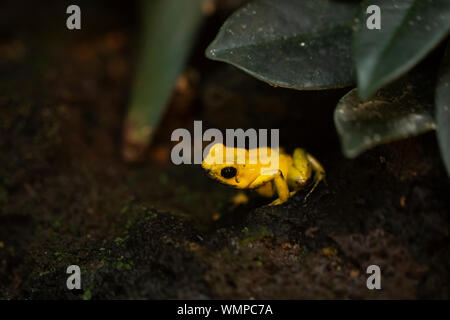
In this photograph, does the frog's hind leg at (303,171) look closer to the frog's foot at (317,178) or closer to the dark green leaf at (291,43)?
the frog's foot at (317,178)

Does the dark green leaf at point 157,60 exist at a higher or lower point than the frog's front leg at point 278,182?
higher

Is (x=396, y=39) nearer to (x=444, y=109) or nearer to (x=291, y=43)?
(x=444, y=109)

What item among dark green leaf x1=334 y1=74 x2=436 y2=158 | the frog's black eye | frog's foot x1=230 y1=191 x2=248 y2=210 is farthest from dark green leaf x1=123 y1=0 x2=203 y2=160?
dark green leaf x1=334 y1=74 x2=436 y2=158

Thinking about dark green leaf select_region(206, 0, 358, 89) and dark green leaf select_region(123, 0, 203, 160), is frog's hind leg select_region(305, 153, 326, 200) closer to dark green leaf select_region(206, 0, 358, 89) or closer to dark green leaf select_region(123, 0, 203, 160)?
dark green leaf select_region(206, 0, 358, 89)

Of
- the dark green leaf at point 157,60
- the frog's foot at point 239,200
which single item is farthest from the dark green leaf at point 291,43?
the dark green leaf at point 157,60

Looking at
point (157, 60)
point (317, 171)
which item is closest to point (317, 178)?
point (317, 171)

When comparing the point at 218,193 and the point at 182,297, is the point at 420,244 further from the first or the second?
the point at 218,193
